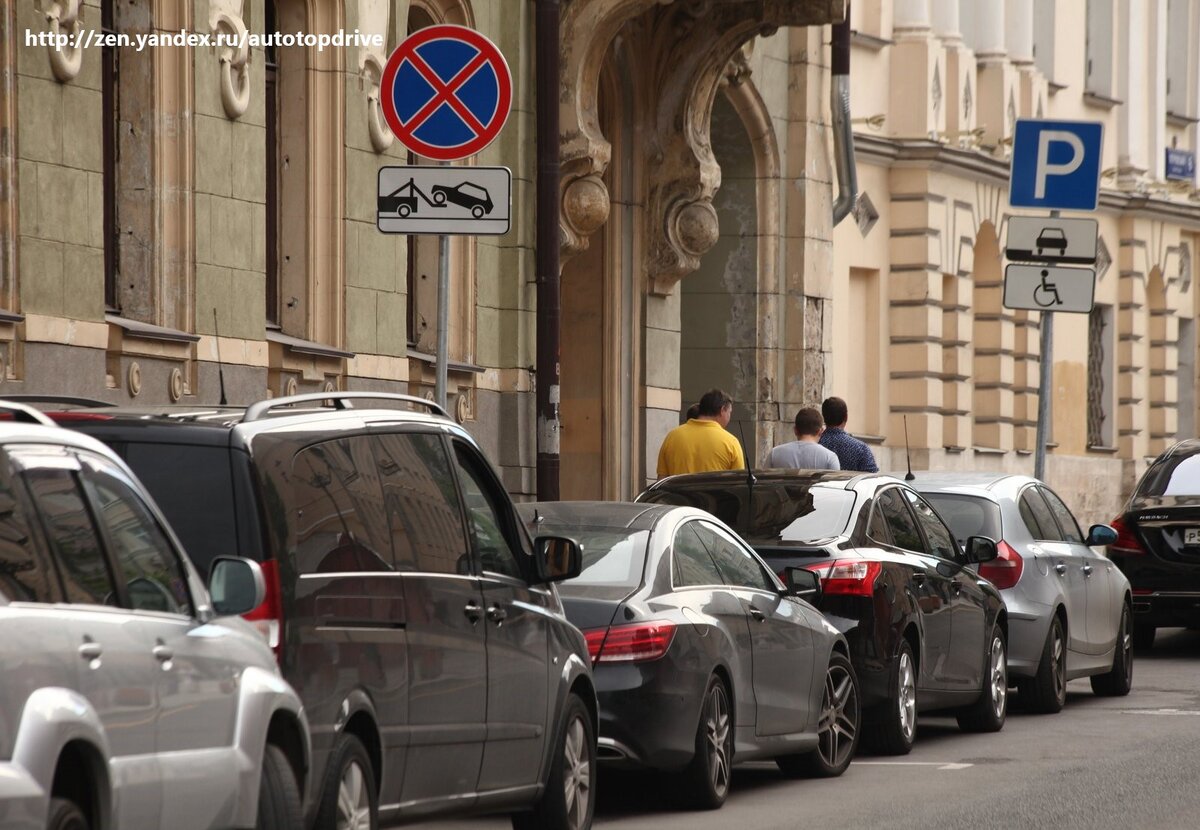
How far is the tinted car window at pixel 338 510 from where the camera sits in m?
7.62

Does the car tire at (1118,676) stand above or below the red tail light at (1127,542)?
below

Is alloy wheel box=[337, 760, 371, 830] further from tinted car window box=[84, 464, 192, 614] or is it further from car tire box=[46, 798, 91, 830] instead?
car tire box=[46, 798, 91, 830]

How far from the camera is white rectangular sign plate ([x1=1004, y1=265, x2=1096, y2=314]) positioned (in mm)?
19562

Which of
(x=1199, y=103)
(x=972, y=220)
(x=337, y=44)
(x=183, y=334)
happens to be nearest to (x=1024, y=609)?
(x=183, y=334)

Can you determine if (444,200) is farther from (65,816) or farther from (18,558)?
(65,816)

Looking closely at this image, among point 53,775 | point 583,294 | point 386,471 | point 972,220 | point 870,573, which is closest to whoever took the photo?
point 53,775

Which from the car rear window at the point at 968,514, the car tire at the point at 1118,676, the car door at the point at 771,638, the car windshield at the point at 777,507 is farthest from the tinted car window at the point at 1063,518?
the car door at the point at 771,638

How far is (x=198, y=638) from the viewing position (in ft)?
22.2

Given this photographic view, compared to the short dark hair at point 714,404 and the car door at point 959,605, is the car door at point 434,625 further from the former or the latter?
the short dark hair at point 714,404

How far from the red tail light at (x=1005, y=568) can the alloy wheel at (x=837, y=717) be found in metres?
3.23

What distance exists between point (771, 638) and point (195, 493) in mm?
4527

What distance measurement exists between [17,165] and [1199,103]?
34558mm

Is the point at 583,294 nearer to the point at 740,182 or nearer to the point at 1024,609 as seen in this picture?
the point at 740,182

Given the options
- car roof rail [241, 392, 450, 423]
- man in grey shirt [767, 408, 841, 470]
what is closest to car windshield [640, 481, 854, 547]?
man in grey shirt [767, 408, 841, 470]
